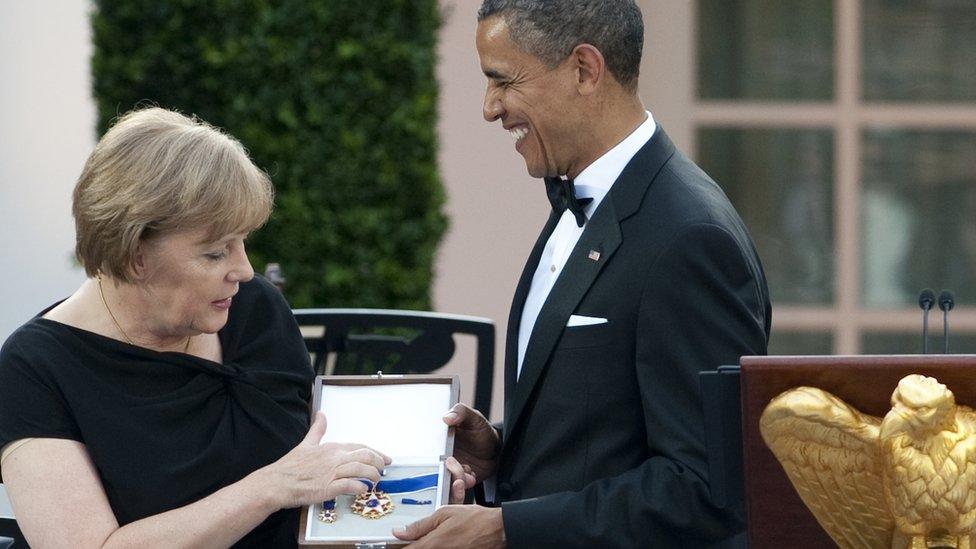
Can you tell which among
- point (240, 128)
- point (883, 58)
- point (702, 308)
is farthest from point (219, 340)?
A: point (883, 58)

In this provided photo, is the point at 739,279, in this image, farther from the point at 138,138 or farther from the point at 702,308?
the point at 138,138

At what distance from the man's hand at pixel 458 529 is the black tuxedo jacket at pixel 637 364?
0.03 metres

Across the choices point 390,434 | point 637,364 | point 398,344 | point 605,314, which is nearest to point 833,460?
point 637,364

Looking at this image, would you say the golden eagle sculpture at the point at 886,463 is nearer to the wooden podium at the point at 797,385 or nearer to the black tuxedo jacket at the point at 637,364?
the wooden podium at the point at 797,385

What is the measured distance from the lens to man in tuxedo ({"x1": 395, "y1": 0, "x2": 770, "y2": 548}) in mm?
2293

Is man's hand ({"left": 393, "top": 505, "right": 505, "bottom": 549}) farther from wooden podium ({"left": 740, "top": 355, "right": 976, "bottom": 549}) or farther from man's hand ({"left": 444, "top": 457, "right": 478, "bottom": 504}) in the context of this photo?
wooden podium ({"left": 740, "top": 355, "right": 976, "bottom": 549})

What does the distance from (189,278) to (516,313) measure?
0.60 m

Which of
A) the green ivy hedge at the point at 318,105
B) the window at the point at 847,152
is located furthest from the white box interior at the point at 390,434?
the window at the point at 847,152

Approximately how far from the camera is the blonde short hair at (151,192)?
8.07ft

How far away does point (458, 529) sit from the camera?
2.37m

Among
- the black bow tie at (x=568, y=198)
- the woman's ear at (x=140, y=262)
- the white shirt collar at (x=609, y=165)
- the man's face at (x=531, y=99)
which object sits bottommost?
the woman's ear at (x=140, y=262)

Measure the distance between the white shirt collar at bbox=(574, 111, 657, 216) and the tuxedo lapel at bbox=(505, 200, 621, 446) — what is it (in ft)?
0.18

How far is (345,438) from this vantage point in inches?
99.4

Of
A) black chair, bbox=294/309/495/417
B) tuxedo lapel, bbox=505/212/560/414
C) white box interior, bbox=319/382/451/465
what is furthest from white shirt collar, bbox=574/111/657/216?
black chair, bbox=294/309/495/417
